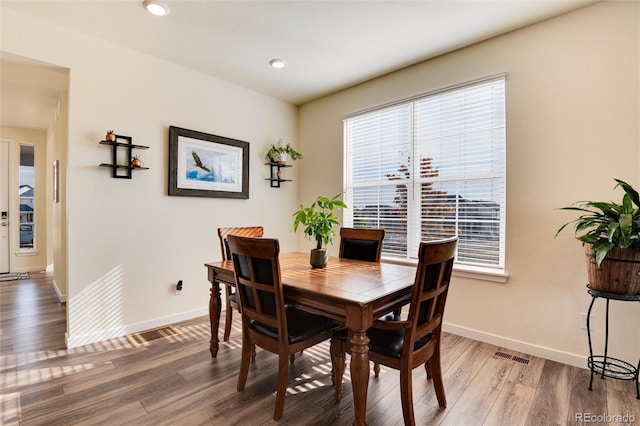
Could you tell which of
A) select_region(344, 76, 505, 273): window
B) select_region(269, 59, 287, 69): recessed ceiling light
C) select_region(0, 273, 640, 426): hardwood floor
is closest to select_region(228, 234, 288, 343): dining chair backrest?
select_region(0, 273, 640, 426): hardwood floor

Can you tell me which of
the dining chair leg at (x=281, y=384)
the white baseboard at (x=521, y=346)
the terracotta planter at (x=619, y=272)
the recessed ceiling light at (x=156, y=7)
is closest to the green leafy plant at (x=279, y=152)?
the recessed ceiling light at (x=156, y=7)

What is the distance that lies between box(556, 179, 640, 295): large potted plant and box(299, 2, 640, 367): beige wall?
0.45 meters

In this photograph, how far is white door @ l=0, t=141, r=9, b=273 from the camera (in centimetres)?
549

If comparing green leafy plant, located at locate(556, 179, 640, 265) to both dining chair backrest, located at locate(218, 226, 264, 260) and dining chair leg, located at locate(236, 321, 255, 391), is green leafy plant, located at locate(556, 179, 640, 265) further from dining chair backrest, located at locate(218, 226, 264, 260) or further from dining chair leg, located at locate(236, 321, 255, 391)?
dining chair backrest, located at locate(218, 226, 264, 260)

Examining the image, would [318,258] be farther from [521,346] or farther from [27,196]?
[27,196]

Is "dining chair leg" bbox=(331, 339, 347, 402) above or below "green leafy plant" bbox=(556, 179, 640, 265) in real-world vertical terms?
below

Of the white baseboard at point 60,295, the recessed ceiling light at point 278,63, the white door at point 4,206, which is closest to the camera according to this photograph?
the recessed ceiling light at point 278,63

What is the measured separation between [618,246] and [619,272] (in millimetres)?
165

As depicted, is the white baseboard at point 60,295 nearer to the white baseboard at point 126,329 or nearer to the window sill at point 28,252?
the white baseboard at point 126,329

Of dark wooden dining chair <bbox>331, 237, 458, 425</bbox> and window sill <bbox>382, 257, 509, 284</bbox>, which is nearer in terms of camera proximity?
dark wooden dining chair <bbox>331, 237, 458, 425</bbox>

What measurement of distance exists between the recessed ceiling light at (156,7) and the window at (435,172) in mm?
2260

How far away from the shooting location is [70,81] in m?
2.73

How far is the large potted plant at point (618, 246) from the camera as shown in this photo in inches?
73.5

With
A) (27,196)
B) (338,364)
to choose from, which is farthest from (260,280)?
(27,196)
